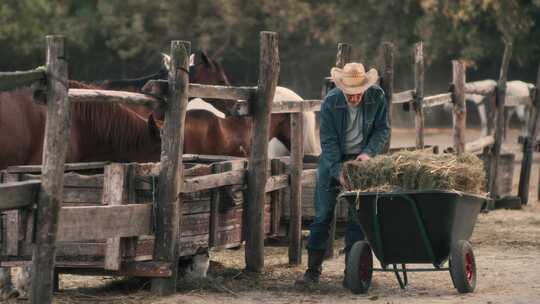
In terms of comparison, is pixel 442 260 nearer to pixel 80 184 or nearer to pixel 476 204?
pixel 476 204

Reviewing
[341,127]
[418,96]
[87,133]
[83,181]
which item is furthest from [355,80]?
[418,96]

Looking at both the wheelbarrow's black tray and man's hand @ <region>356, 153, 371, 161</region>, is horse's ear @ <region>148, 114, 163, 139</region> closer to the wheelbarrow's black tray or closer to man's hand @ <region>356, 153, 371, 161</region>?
man's hand @ <region>356, 153, 371, 161</region>

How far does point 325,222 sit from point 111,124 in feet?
6.72

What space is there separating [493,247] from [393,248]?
352 cm

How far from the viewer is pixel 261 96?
9266mm

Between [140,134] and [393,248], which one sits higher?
[140,134]

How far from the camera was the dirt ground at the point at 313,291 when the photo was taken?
805 cm

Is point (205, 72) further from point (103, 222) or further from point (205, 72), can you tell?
point (103, 222)

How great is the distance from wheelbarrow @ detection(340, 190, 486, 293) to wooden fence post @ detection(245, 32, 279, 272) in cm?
127

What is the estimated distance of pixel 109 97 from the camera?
758cm

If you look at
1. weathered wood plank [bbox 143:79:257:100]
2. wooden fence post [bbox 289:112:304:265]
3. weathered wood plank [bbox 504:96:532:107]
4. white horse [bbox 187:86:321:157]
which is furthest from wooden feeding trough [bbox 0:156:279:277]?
weathered wood plank [bbox 504:96:532:107]

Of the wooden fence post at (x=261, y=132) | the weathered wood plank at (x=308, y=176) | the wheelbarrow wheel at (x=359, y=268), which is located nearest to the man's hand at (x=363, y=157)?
the wheelbarrow wheel at (x=359, y=268)

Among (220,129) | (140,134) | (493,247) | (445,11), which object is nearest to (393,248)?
(140,134)

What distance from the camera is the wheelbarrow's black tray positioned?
785 cm
